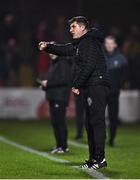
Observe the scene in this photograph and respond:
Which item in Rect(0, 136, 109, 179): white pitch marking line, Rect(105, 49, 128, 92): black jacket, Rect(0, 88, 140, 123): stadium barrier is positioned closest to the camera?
Rect(0, 136, 109, 179): white pitch marking line

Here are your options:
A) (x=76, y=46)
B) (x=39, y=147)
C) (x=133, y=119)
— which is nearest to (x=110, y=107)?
(x=39, y=147)

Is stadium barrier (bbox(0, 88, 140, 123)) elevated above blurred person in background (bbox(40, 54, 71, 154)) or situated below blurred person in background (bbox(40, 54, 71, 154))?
below

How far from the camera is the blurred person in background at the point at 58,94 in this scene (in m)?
16.5

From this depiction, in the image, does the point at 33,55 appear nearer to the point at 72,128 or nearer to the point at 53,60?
the point at 72,128

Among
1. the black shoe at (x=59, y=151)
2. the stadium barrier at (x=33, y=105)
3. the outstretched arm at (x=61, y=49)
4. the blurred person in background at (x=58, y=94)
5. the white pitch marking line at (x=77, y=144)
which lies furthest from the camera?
the stadium barrier at (x=33, y=105)

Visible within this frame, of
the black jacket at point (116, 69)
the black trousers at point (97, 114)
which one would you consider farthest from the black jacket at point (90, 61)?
the black jacket at point (116, 69)

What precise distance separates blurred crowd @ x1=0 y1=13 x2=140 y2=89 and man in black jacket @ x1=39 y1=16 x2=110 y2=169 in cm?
1334

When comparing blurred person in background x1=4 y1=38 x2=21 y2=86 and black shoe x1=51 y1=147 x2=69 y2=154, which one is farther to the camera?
blurred person in background x1=4 y1=38 x2=21 y2=86

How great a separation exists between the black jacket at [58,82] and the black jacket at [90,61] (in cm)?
340

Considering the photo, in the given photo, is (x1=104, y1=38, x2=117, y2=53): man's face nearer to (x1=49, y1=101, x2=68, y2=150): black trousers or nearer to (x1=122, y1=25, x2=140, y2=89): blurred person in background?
(x1=49, y1=101, x2=68, y2=150): black trousers

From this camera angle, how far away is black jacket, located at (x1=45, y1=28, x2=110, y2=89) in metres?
12.9

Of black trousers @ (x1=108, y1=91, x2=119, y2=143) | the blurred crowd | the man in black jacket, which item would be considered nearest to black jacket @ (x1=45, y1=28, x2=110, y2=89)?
the man in black jacket

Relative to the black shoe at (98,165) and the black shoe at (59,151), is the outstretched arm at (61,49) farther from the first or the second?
the black shoe at (59,151)

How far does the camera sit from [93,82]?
1296 centimetres
